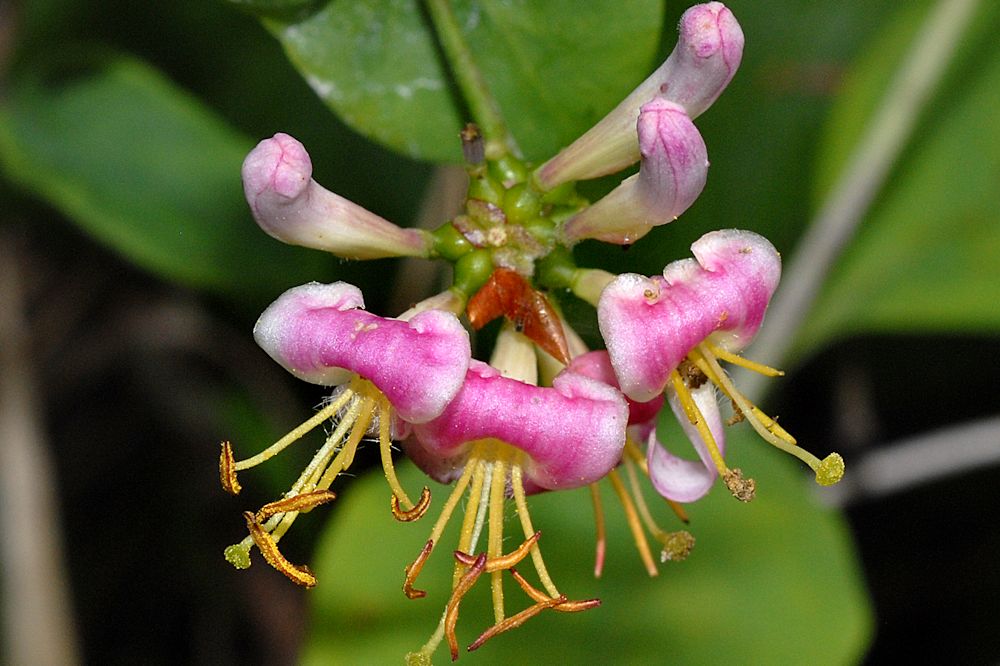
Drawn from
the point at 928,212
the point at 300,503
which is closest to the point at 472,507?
the point at 300,503

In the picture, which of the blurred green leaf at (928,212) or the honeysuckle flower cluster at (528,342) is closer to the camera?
the honeysuckle flower cluster at (528,342)

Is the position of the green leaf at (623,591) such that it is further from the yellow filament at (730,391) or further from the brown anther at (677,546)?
the yellow filament at (730,391)

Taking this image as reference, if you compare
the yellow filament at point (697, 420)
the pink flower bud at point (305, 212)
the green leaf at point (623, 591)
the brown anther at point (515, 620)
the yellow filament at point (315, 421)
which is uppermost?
the pink flower bud at point (305, 212)

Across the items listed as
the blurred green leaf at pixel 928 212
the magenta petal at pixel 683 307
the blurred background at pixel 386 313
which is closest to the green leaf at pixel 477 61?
the blurred background at pixel 386 313

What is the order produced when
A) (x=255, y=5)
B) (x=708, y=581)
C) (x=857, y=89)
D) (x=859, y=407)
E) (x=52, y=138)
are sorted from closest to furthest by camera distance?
(x=255, y=5) < (x=708, y=581) < (x=52, y=138) < (x=857, y=89) < (x=859, y=407)

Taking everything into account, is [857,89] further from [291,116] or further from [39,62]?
[39,62]

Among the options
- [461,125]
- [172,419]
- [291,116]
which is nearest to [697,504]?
[461,125]

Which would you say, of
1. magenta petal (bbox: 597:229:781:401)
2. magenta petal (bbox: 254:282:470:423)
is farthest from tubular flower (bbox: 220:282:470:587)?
magenta petal (bbox: 597:229:781:401)

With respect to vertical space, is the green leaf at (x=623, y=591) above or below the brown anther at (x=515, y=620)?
below

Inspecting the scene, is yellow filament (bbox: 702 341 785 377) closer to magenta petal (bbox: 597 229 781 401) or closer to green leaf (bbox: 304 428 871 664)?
magenta petal (bbox: 597 229 781 401)
